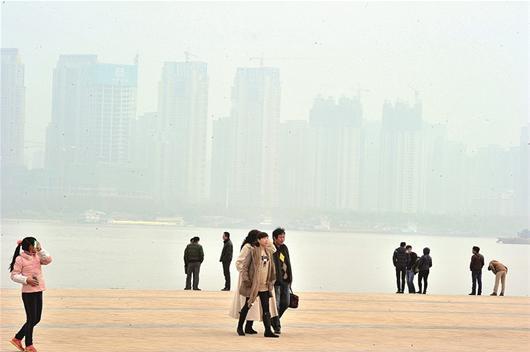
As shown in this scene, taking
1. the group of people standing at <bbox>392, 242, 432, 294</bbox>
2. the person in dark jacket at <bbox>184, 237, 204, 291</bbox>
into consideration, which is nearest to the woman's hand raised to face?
the person in dark jacket at <bbox>184, 237, 204, 291</bbox>

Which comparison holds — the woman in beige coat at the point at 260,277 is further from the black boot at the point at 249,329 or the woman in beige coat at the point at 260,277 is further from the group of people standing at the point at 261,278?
the black boot at the point at 249,329

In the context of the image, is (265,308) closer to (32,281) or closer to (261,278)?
(261,278)

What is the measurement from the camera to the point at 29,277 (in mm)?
12156

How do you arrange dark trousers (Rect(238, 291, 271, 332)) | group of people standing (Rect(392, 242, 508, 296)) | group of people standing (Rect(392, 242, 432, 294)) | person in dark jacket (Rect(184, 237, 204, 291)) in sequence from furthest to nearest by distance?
group of people standing (Rect(392, 242, 432, 294)), group of people standing (Rect(392, 242, 508, 296)), person in dark jacket (Rect(184, 237, 204, 291)), dark trousers (Rect(238, 291, 271, 332))

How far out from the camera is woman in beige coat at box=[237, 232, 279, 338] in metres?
14.2

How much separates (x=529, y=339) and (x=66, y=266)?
202 ft

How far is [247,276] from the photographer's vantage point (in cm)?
1430

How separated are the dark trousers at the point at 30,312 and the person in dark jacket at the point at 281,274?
3.43m

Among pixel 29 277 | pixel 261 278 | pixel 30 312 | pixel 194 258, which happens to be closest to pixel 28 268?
pixel 29 277

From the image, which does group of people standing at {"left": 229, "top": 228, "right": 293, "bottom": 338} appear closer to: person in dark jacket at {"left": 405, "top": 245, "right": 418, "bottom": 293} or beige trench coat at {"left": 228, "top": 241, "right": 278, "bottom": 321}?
beige trench coat at {"left": 228, "top": 241, "right": 278, "bottom": 321}

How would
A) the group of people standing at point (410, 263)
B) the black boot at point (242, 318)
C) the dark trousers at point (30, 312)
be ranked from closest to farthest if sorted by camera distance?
the dark trousers at point (30, 312), the black boot at point (242, 318), the group of people standing at point (410, 263)

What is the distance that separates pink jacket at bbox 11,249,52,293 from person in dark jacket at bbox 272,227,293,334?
3.32m

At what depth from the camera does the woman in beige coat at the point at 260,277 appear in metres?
14.2

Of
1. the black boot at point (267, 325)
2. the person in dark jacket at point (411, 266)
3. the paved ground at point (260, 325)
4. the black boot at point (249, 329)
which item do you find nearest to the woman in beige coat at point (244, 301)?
the black boot at point (249, 329)
